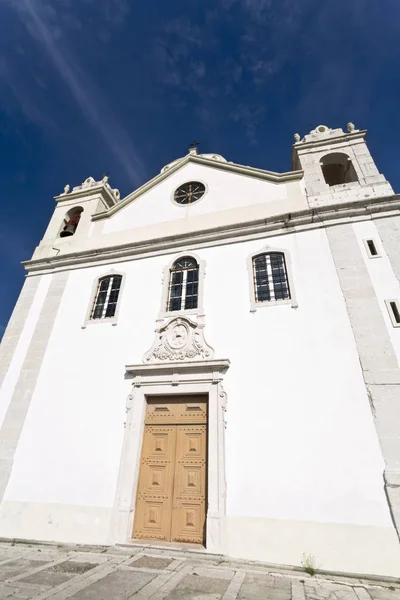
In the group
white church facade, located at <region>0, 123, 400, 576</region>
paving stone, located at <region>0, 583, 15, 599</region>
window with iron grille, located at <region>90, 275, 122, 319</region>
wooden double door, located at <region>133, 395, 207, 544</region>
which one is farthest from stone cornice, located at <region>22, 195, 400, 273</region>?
paving stone, located at <region>0, 583, 15, 599</region>

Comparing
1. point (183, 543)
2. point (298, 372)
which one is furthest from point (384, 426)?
point (183, 543)

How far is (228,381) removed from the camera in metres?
6.32

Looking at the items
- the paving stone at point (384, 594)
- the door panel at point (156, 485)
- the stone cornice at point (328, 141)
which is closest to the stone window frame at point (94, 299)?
the door panel at point (156, 485)

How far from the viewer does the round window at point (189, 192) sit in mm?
10125

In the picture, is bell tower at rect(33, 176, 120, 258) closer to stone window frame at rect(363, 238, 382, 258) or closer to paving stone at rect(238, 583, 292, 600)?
stone window frame at rect(363, 238, 382, 258)

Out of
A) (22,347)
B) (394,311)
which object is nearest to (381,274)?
(394,311)

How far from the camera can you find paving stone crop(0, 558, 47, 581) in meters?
3.97

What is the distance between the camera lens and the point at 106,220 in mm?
10672

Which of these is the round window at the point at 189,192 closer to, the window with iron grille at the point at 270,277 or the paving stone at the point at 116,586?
the window with iron grille at the point at 270,277

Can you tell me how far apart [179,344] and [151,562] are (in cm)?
379

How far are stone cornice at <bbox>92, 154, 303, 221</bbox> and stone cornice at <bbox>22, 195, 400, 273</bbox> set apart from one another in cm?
183

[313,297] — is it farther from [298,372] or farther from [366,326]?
[298,372]

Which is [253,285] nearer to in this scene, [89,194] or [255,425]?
[255,425]

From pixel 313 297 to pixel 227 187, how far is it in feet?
16.3
